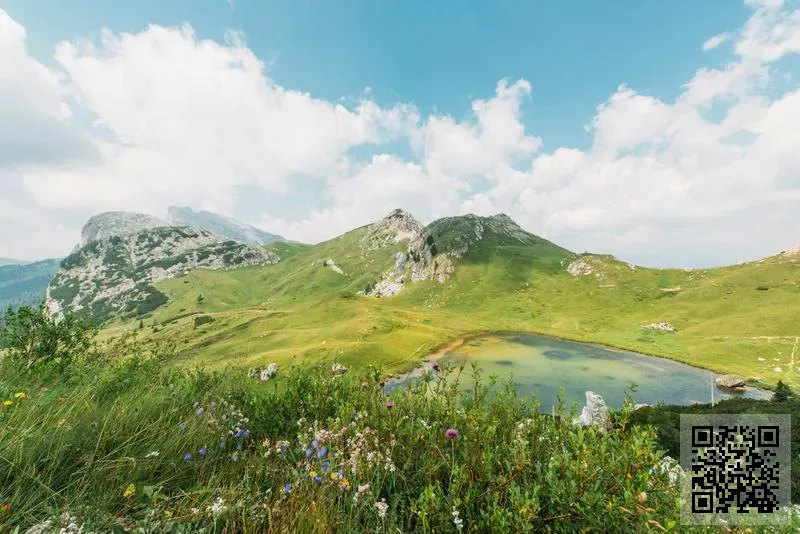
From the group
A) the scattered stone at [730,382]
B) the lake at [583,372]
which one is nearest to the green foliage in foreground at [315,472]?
the lake at [583,372]

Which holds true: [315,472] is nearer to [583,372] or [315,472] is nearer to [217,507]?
[217,507]

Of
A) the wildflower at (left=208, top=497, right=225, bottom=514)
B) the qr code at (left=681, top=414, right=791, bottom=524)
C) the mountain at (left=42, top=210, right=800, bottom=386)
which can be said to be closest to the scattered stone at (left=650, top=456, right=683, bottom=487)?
the qr code at (left=681, top=414, right=791, bottom=524)

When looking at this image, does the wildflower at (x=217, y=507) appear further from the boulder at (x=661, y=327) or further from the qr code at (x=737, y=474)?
the boulder at (x=661, y=327)

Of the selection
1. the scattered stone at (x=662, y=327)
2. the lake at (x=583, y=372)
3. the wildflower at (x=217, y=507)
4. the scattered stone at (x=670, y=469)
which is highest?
the scattered stone at (x=662, y=327)

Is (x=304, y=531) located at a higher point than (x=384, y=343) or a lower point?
higher

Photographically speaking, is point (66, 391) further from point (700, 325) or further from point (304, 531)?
point (700, 325)

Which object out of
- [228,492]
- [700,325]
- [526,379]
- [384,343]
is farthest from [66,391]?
[700,325]

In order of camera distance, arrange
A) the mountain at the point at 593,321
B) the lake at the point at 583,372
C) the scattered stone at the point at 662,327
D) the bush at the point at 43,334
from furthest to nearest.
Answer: the scattered stone at the point at 662,327 < the mountain at the point at 593,321 < the lake at the point at 583,372 < the bush at the point at 43,334

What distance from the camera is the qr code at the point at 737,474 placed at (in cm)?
498

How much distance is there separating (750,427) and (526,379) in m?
62.8

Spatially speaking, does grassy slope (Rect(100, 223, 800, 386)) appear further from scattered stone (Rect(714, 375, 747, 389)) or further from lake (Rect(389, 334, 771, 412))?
scattered stone (Rect(714, 375, 747, 389))

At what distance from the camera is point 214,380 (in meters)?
9.59

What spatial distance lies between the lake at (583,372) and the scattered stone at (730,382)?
149 centimetres

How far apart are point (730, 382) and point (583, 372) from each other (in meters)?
25.3
